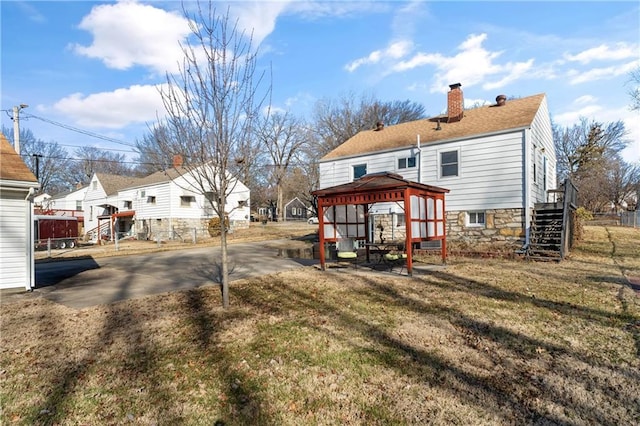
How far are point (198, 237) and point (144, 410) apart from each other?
2492 cm

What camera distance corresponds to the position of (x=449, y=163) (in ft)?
47.9

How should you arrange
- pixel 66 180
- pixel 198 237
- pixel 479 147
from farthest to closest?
pixel 66 180, pixel 198 237, pixel 479 147

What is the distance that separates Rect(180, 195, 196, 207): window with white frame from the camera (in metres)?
26.9

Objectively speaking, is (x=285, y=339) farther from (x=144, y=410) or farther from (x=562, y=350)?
(x=562, y=350)

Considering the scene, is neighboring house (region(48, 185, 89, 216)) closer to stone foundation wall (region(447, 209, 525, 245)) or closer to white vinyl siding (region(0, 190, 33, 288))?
white vinyl siding (region(0, 190, 33, 288))

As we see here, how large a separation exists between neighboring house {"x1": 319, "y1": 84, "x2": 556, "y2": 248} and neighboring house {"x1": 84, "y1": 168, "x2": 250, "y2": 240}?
40.7 feet

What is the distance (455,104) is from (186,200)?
2004cm

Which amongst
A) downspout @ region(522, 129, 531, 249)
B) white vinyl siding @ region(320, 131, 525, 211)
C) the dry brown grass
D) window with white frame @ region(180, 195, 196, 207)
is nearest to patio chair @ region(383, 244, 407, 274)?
the dry brown grass

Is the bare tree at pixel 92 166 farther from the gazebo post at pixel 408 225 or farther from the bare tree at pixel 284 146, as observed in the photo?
the gazebo post at pixel 408 225

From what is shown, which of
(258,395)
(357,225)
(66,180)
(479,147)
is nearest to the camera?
(258,395)

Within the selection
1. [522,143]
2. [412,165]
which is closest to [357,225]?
[412,165]

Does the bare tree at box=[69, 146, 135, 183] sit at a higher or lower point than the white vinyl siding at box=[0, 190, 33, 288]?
higher

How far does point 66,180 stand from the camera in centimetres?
5131

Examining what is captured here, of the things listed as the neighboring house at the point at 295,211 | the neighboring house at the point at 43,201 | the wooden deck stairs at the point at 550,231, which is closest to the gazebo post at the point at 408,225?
the wooden deck stairs at the point at 550,231
